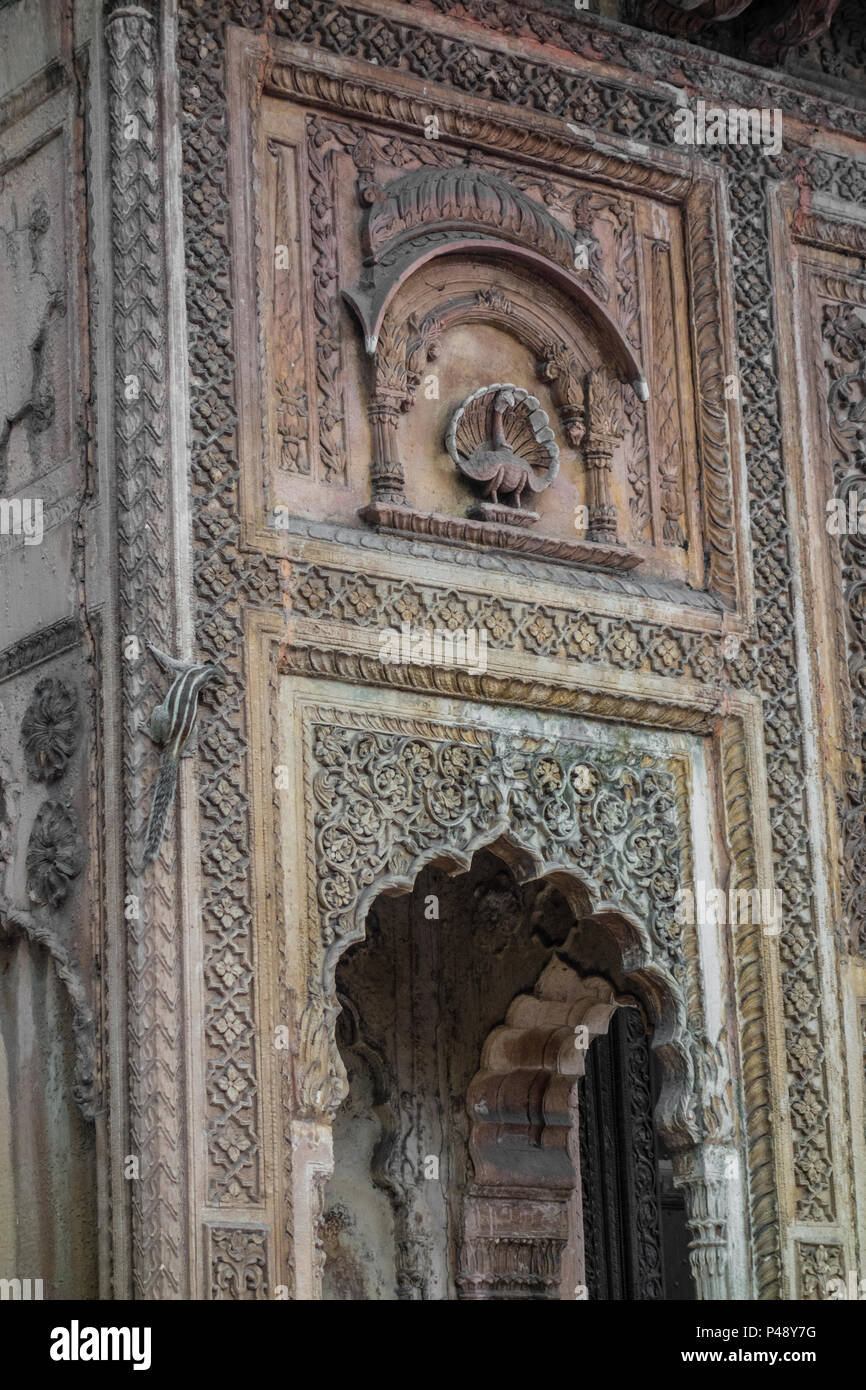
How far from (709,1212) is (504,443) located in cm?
292

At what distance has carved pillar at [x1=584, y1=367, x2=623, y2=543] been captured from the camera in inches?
456

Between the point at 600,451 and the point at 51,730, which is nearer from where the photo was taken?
the point at 51,730

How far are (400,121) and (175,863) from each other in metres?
3.12

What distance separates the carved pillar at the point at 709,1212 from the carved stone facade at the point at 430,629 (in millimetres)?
19

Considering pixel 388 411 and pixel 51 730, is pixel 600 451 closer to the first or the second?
pixel 388 411

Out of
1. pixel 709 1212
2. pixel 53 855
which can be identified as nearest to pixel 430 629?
pixel 53 855

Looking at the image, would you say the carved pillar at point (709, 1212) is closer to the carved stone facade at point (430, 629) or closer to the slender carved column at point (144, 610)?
the carved stone facade at point (430, 629)

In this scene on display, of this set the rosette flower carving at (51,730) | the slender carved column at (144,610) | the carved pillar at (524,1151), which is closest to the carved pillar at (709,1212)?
the carved pillar at (524,1151)

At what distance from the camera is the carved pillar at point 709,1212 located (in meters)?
11.1

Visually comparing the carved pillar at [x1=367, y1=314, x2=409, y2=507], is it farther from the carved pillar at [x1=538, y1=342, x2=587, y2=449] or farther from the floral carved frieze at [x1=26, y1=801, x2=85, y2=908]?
the floral carved frieze at [x1=26, y1=801, x2=85, y2=908]

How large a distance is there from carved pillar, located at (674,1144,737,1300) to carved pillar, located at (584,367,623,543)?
91.7 inches

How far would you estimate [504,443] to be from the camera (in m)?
11.4

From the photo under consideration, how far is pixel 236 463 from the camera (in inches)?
414

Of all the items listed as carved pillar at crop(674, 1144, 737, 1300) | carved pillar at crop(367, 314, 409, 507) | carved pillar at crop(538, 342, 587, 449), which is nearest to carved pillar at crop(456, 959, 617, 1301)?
carved pillar at crop(674, 1144, 737, 1300)
